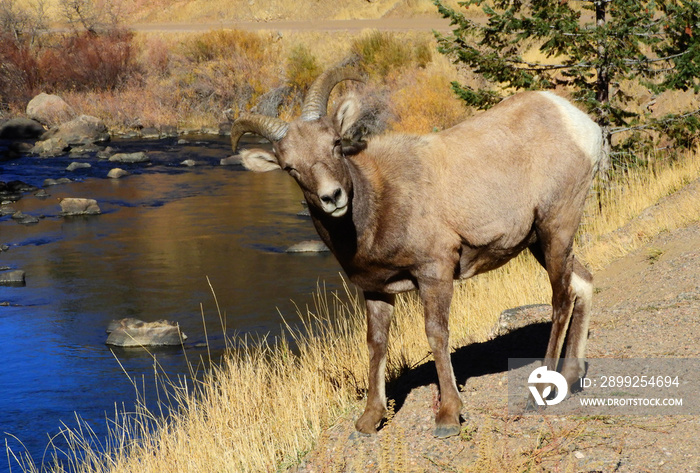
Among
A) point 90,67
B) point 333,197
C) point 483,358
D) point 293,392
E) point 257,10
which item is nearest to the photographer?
point 333,197

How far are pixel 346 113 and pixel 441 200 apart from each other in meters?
0.77

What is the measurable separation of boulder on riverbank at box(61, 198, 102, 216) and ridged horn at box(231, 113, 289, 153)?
562 inches

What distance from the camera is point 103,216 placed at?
1809 centimetres

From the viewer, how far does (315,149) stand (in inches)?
176

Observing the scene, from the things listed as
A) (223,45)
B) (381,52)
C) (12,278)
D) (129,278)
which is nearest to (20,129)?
(223,45)

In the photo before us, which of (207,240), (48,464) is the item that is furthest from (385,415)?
(207,240)

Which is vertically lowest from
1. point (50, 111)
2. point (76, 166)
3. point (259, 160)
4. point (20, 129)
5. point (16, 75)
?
point (76, 166)

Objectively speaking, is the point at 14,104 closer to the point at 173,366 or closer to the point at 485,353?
the point at 173,366

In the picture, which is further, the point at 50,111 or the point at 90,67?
the point at 90,67

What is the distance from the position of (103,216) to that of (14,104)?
17610mm

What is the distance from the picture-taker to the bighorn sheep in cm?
459

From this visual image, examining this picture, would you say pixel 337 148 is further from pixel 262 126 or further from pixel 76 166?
pixel 76 166

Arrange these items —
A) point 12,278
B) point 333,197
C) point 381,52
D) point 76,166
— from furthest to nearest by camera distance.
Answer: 1. point 381,52
2. point 76,166
3. point 12,278
4. point 333,197

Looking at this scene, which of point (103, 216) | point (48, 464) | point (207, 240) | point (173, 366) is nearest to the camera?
point (48, 464)
